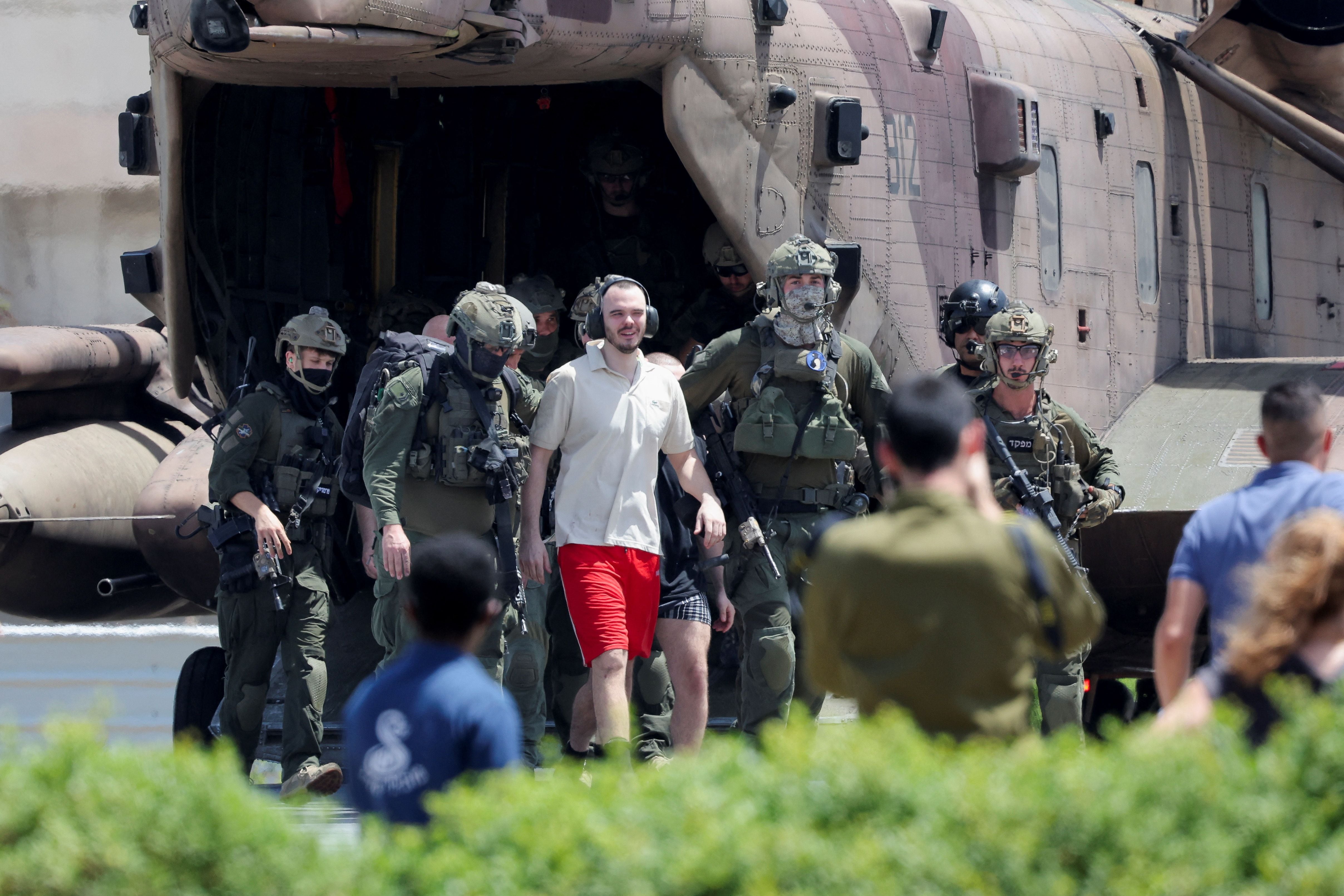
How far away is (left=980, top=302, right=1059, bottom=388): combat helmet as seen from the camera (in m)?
7.08

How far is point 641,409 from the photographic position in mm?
6598

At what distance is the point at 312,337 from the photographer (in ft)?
24.5

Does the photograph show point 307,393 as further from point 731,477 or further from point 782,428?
point 782,428

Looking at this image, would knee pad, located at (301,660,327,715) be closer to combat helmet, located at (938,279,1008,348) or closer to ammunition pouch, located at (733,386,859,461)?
ammunition pouch, located at (733,386,859,461)

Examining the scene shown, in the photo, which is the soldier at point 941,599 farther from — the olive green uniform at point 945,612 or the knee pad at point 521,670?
the knee pad at point 521,670

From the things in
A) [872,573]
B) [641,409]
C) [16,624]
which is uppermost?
[641,409]

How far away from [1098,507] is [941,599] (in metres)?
3.94

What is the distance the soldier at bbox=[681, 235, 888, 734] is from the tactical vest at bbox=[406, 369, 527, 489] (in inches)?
31.3

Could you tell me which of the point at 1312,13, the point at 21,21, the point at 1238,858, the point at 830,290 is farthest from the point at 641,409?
the point at 21,21

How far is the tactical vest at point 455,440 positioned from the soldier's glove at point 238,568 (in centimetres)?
105

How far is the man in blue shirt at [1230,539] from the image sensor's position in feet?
14.4

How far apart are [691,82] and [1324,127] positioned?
4.39 meters

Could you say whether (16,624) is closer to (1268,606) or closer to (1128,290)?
(1128,290)

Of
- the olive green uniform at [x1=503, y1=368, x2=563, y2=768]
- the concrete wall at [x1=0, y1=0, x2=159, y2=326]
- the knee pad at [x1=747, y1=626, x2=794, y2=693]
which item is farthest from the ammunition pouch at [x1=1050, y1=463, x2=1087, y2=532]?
the concrete wall at [x1=0, y1=0, x2=159, y2=326]
